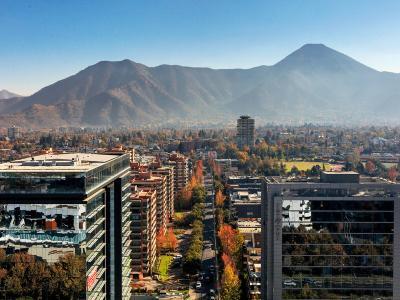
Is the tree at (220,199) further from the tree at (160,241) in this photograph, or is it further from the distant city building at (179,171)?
the tree at (160,241)

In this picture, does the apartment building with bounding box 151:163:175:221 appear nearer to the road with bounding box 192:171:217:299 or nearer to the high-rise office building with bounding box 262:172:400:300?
the road with bounding box 192:171:217:299

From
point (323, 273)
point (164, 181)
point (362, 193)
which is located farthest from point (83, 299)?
point (164, 181)

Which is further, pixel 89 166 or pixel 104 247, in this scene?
pixel 104 247

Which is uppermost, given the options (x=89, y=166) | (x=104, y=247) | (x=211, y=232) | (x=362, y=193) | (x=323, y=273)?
(x=89, y=166)

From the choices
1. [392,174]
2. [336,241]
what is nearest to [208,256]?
[336,241]

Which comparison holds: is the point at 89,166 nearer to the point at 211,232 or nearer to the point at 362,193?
the point at 362,193

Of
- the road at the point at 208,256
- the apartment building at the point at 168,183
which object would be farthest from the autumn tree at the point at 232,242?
the apartment building at the point at 168,183
